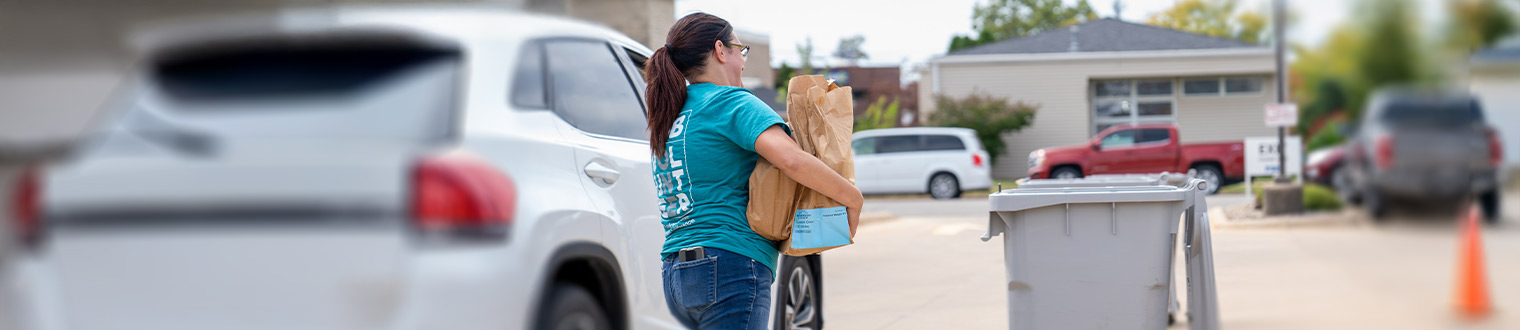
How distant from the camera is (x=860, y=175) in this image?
22.2 m

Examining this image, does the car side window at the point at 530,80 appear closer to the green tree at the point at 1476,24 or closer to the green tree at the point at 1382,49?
the green tree at the point at 1382,49

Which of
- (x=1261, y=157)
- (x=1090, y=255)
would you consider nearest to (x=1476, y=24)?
(x=1090, y=255)

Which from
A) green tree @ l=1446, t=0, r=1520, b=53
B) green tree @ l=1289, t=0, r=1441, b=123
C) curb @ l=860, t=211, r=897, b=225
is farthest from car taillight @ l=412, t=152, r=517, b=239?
curb @ l=860, t=211, r=897, b=225

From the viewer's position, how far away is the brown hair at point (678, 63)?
305 cm

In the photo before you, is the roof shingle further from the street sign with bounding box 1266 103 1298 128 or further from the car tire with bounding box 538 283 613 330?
the car tire with bounding box 538 283 613 330

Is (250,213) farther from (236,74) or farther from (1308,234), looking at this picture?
(1308,234)

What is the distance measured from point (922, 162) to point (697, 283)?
62.9ft

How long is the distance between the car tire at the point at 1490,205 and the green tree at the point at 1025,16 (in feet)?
183

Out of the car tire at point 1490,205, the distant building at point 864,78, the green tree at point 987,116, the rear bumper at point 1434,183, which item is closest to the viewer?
the rear bumper at point 1434,183

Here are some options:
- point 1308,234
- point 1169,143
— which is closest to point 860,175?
point 1169,143

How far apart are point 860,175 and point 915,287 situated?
43.8 feet

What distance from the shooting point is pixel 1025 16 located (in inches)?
2781

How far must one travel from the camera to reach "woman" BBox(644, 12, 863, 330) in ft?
9.66

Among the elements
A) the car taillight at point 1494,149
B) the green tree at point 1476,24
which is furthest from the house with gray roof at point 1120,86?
the green tree at point 1476,24
